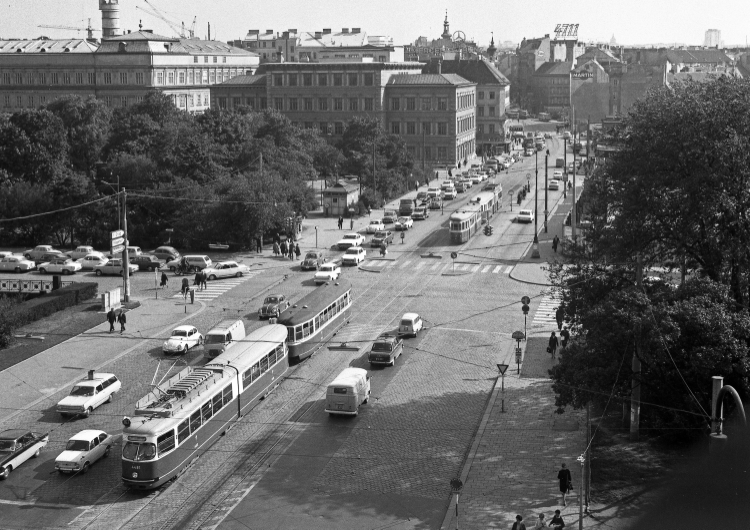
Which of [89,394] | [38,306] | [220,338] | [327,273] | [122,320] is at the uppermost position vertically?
[327,273]

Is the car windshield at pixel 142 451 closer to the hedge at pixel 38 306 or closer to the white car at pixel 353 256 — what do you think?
the hedge at pixel 38 306

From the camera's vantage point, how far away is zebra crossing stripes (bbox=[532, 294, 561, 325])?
168 feet

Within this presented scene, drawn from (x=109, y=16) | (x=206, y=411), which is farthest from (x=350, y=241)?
(x=109, y=16)

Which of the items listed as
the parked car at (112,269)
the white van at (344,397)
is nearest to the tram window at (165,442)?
the white van at (344,397)

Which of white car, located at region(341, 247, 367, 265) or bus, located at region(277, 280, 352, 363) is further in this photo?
white car, located at region(341, 247, 367, 265)

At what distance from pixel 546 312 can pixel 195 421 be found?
81.2 feet

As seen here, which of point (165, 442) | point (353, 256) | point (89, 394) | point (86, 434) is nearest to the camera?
point (165, 442)

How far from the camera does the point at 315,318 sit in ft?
149

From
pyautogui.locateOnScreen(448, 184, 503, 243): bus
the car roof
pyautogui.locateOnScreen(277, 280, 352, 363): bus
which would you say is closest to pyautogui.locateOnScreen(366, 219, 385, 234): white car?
pyautogui.locateOnScreen(448, 184, 503, 243): bus

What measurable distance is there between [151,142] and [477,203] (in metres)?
25.2

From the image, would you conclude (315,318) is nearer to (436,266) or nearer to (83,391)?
(83,391)

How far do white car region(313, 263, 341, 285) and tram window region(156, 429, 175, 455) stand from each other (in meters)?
29.5

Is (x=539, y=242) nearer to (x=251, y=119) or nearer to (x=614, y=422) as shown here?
(x=251, y=119)

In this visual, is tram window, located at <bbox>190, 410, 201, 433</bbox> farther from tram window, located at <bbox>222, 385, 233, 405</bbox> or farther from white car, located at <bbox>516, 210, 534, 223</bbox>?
white car, located at <bbox>516, 210, 534, 223</bbox>
